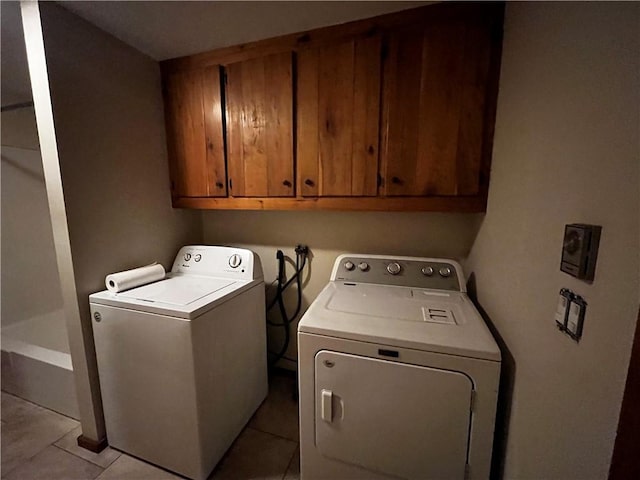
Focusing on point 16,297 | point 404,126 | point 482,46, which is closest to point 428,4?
point 482,46

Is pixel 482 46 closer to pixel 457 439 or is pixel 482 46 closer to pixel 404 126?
pixel 404 126

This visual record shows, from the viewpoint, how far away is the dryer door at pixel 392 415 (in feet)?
3.10

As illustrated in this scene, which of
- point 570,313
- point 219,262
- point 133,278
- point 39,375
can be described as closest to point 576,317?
point 570,313

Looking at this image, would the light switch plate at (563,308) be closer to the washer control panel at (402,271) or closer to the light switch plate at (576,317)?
the light switch plate at (576,317)

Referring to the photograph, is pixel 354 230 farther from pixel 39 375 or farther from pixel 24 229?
pixel 24 229

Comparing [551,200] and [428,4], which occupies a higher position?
[428,4]

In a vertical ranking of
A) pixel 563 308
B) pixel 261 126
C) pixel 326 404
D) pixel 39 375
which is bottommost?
pixel 39 375

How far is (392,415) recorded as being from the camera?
1.00 metres

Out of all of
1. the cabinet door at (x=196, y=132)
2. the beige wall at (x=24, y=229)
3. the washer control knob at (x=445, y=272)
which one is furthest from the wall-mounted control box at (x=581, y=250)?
the beige wall at (x=24, y=229)

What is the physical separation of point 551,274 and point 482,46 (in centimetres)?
109

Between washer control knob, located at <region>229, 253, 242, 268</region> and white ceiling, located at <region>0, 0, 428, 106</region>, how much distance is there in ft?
4.18

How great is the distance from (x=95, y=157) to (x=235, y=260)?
0.92 metres

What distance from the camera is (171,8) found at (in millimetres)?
1243

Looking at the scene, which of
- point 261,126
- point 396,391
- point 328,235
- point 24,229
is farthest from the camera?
point 24,229
